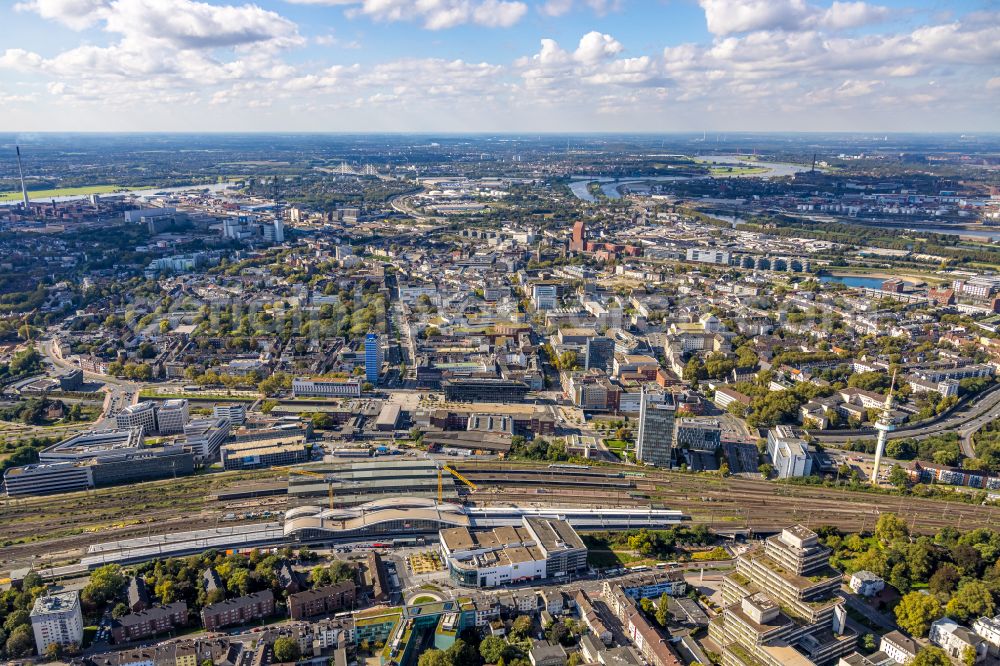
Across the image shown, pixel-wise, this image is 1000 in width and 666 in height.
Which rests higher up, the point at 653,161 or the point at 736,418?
the point at 653,161

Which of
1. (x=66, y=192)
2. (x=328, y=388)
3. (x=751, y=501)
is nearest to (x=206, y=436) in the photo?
(x=328, y=388)

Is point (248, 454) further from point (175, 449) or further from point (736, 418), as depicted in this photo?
point (736, 418)

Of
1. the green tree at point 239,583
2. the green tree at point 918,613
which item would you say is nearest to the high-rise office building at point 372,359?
the green tree at point 239,583

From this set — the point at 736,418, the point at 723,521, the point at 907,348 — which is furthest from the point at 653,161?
the point at 723,521

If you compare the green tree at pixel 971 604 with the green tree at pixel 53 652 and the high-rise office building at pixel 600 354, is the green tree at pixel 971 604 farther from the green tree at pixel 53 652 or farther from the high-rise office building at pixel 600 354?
the green tree at pixel 53 652

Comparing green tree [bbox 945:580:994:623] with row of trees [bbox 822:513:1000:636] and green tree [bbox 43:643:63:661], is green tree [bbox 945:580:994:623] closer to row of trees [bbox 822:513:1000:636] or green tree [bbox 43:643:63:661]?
row of trees [bbox 822:513:1000:636]
